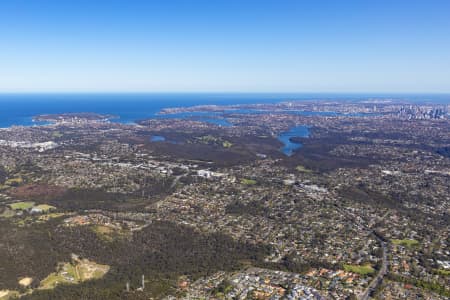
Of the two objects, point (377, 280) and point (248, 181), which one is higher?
point (248, 181)

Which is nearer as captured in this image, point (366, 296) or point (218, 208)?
point (366, 296)

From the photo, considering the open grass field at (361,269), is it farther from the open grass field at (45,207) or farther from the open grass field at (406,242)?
the open grass field at (45,207)

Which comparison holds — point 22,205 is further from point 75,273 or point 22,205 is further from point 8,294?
point 8,294

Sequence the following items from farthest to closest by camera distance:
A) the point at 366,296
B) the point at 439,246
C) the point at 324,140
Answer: the point at 324,140 → the point at 439,246 → the point at 366,296

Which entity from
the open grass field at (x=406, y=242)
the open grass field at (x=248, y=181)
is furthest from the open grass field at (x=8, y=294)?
the open grass field at (x=248, y=181)

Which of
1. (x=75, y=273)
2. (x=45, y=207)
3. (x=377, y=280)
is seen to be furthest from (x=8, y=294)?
(x=377, y=280)

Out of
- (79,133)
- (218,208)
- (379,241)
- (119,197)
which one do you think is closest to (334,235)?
(379,241)

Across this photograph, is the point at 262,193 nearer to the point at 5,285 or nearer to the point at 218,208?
the point at 218,208

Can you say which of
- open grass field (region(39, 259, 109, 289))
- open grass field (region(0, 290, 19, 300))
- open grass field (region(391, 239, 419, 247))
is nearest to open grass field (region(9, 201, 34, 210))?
open grass field (region(39, 259, 109, 289))
